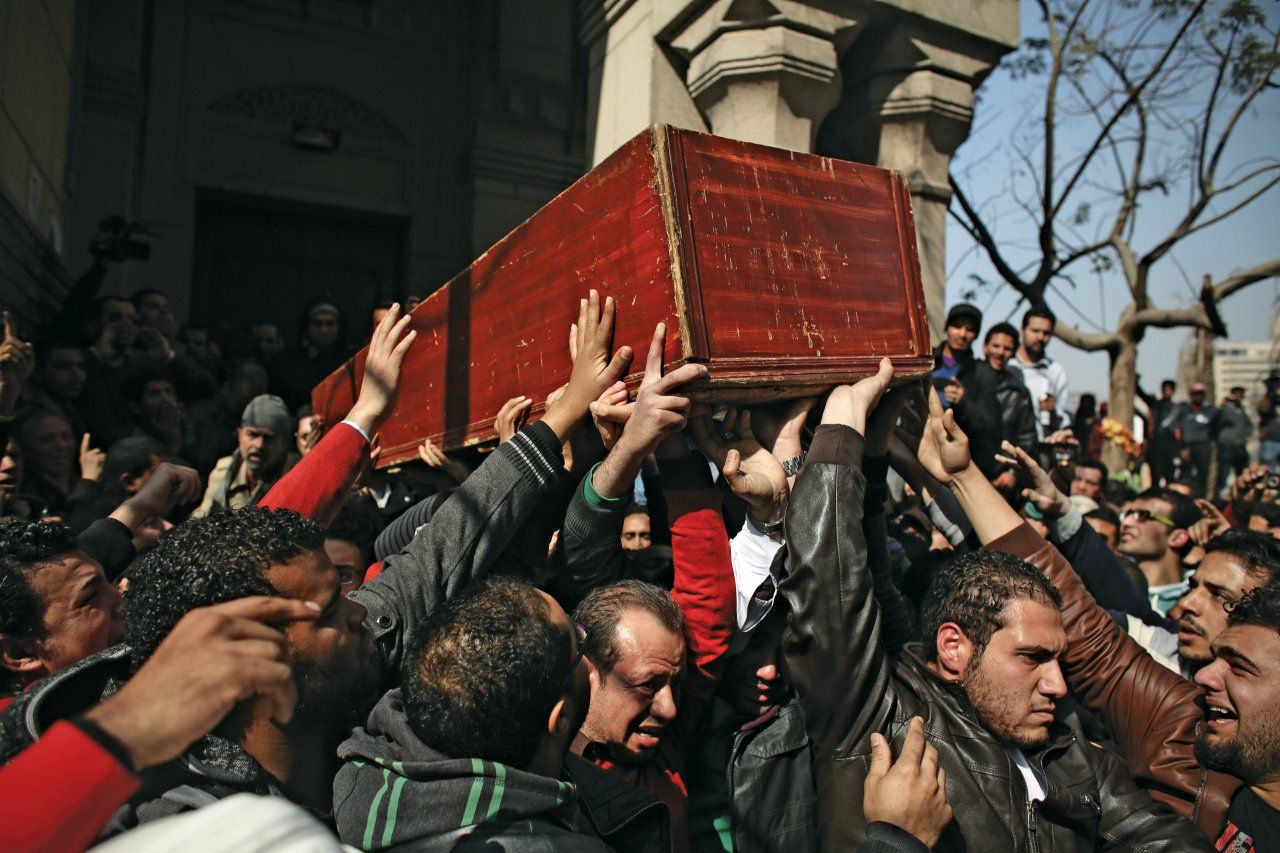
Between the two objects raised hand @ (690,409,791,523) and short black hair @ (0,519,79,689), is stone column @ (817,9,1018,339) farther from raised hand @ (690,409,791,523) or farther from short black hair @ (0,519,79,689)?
short black hair @ (0,519,79,689)

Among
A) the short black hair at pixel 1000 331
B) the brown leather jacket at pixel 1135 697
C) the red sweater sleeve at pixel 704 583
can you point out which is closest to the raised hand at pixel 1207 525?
the short black hair at pixel 1000 331

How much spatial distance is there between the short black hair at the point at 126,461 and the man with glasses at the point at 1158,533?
465 centimetres

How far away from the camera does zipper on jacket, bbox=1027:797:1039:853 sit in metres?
2.00

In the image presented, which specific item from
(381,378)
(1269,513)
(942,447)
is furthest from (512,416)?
(1269,513)

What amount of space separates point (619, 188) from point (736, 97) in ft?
11.5

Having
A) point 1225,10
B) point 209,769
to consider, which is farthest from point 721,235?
point 1225,10

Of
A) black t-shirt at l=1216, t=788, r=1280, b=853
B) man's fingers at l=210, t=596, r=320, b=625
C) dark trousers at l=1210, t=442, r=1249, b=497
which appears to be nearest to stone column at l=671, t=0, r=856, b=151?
black t-shirt at l=1216, t=788, r=1280, b=853

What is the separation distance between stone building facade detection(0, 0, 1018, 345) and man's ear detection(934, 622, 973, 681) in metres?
3.76

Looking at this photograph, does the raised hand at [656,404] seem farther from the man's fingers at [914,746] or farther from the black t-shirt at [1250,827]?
the black t-shirt at [1250,827]

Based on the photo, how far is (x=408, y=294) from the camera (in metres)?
7.99

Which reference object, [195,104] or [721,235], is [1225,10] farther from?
[721,235]

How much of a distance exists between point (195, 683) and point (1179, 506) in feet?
16.8

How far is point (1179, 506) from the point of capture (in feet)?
16.3

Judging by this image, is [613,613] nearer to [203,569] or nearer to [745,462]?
[745,462]
